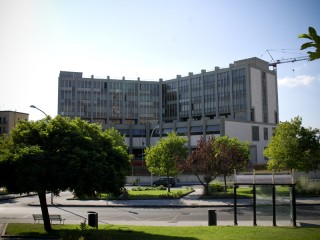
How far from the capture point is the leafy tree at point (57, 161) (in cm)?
1797

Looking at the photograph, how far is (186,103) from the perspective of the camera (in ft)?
385

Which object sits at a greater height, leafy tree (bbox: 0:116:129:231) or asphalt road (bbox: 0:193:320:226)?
leafy tree (bbox: 0:116:129:231)

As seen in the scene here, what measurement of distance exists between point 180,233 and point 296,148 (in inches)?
1022

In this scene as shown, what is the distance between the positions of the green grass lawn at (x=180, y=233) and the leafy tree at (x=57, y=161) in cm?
167

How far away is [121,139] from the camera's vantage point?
5703 cm

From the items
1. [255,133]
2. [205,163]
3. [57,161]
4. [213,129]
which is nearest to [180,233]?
[57,161]

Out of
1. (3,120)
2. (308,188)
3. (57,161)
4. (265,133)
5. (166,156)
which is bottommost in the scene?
(308,188)

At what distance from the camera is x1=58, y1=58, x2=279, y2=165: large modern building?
87.4m

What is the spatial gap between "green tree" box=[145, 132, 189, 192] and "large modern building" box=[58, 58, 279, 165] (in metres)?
34.6

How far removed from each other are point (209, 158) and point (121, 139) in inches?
869

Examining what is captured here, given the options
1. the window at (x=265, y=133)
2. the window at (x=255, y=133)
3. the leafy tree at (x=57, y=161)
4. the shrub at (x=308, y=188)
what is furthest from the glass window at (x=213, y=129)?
the leafy tree at (x=57, y=161)

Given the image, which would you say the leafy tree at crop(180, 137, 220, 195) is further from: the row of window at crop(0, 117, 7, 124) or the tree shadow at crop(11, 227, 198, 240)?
the row of window at crop(0, 117, 7, 124)

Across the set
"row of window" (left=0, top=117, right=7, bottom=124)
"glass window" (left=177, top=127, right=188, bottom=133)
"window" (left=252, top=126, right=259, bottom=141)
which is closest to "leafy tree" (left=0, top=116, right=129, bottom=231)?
"glass window" (left=177, top=127, right=188, bottom=133)

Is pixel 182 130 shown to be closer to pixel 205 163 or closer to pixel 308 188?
pixel 205 163
